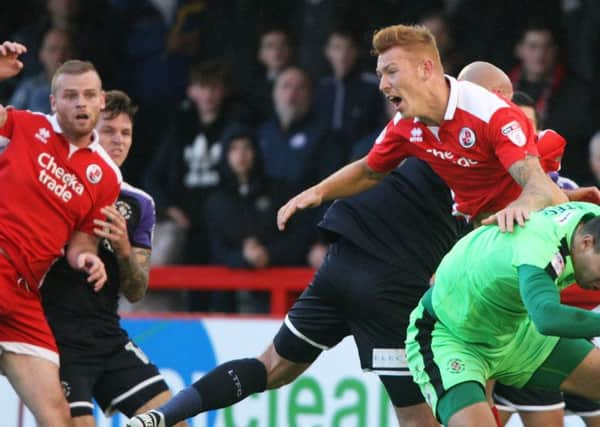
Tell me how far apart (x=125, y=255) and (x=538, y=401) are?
203cm

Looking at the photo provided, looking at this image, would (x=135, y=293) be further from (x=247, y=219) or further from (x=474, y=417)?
(x=247, y=219)

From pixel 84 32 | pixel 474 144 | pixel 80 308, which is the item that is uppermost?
pixel 84 32

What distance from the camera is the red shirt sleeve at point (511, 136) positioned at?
6086 mm

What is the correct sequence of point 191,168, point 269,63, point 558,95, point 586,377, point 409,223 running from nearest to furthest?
point 586,377 < point 409,223 < point 558,95 < point 191,168 < point 269,63

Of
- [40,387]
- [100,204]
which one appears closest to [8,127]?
[100,204]

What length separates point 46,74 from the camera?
10.8 meters

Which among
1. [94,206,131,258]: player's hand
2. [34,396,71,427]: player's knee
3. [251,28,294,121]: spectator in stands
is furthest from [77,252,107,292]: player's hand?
[251,28,294,121]: spectator in stands

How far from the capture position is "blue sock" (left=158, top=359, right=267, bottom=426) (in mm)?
6570

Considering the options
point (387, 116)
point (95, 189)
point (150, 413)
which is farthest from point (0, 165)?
point (387, 116)

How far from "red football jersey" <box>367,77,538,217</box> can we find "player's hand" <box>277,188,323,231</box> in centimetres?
45

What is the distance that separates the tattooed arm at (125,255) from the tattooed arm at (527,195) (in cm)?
174

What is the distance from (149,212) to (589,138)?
3317 mm

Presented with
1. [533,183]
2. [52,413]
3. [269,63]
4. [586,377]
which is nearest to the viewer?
[533,183]

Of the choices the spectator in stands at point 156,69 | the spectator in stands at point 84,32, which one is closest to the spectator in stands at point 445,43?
the spectator in stands at point 156,69
